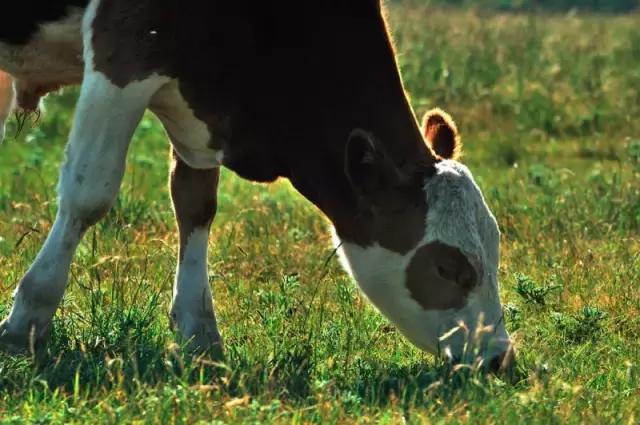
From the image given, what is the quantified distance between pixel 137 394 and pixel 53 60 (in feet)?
7.06

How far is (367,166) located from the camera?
6.17 m

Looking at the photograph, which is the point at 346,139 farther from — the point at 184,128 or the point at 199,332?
the point at 199,332

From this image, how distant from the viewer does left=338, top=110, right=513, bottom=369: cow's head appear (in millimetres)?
6133

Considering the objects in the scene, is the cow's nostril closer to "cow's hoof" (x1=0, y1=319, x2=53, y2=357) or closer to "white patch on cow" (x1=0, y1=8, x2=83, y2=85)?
"cow's hoof" (x1=0, y1=319, x2=53, y2=357)

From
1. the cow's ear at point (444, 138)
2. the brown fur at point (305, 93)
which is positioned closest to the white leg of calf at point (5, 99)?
the brown fur at point (305, 93)

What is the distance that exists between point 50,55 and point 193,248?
1.15 meters

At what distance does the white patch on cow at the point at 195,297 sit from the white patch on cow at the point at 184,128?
53cm

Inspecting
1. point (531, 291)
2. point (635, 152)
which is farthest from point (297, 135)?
point (635, 152)

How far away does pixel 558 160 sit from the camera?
13.0 m

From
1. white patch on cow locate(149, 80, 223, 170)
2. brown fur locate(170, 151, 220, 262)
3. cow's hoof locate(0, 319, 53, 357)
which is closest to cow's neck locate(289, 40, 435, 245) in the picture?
white patch on cow locate(149, 80, 223, 170)

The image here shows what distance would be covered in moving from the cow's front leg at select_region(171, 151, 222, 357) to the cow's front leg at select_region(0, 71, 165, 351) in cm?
80

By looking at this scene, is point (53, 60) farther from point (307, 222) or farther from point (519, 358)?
point (307, 222)

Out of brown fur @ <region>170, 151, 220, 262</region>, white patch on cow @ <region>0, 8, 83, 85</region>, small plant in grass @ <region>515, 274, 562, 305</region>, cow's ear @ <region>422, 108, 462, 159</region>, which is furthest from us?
small plant in grass @ <region>515, 274, 562, 305</region>

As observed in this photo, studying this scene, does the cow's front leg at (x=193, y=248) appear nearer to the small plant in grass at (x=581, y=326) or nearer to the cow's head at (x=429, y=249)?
the cow's head at (x=429, y=249)
